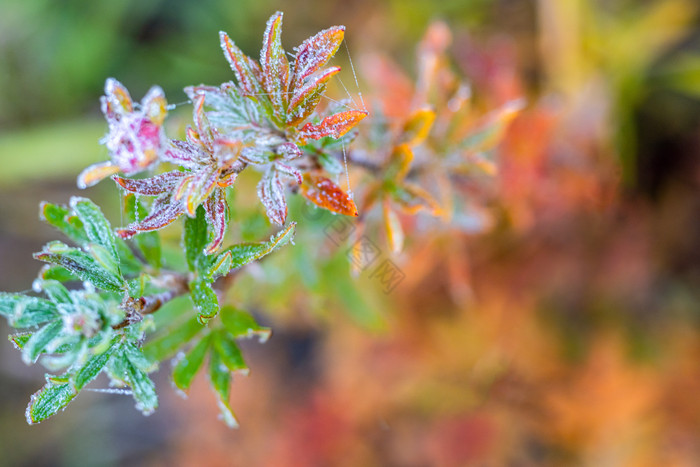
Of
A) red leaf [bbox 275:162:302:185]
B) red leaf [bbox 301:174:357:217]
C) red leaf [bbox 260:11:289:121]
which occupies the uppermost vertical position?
red leaf [bbox 260:11:289:121]

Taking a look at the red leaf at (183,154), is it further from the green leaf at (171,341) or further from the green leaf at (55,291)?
the green leaf at (171,341)

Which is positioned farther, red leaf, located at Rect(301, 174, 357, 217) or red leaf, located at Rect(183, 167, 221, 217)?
red leaf, located at Rect(301, 174, 357, 217)

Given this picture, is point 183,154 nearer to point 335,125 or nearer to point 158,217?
point 158,217

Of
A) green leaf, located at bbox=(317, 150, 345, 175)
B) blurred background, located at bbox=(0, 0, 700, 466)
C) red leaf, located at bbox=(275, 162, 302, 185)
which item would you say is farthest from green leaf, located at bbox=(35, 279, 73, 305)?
blurred background, located at bbox=(0, 0, 700, 466)

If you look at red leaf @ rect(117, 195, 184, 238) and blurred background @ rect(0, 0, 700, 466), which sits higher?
red leaf @ rect(117, 195, 184, 238)

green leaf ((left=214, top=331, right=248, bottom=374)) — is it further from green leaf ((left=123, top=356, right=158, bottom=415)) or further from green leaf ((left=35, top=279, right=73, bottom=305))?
green leaf ((left=35, top=279, right=73, bottom=305))

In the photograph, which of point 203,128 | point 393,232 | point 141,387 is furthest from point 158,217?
point 393,232

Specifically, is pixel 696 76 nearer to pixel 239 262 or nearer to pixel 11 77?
pixel 239 262
